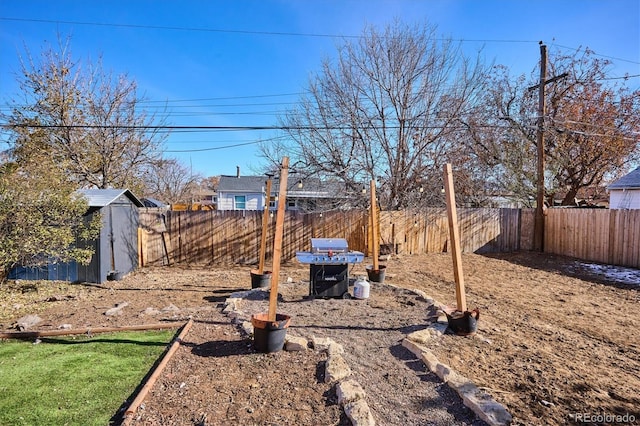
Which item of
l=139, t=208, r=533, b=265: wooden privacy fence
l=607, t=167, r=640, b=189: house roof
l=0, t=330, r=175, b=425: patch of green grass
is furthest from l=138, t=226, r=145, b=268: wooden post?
l=607, t=167, r=640, b=189: house roof

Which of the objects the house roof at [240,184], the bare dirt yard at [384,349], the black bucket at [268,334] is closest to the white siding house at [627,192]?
the bare dirt yard at [384,349]

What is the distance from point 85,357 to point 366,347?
9.57ft

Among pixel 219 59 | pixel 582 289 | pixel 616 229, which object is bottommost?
pixel 582 289

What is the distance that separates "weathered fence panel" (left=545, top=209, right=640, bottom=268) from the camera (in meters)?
9.37

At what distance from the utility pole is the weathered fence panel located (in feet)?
0.90

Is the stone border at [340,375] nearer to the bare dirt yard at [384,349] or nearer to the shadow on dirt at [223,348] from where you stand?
the bare dirt yard at [384,349]

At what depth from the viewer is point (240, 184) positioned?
24.4m

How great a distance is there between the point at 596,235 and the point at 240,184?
1956cm

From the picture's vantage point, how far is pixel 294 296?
6.34 m

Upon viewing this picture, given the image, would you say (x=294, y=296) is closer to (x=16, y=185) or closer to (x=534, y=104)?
(x=16, y=185)

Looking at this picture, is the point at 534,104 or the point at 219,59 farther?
the point at 534,104

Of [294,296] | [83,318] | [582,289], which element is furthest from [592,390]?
[83,318]

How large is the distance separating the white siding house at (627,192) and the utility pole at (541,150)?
3566 millimetres

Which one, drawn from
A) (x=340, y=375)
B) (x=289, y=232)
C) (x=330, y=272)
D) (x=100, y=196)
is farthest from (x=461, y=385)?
(x=100, y=196)
